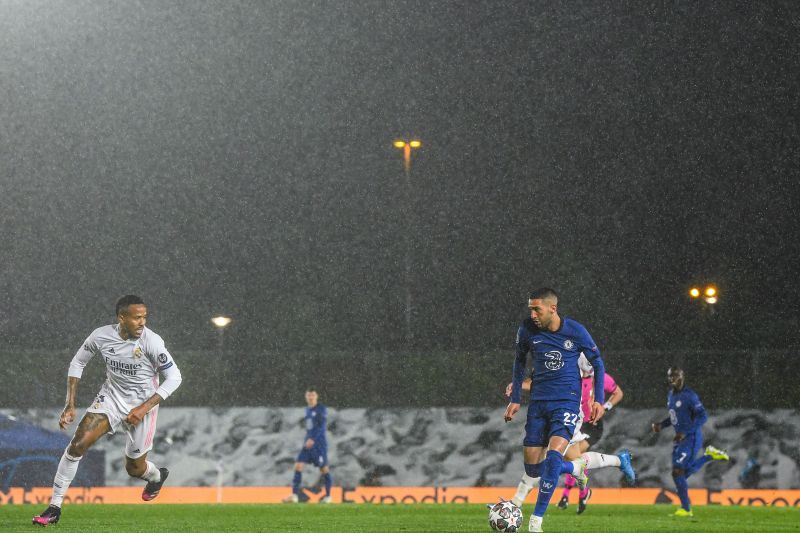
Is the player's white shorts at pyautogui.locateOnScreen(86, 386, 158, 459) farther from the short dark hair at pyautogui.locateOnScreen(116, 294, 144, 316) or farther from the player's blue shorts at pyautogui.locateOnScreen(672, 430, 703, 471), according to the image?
the player's blue shorts at pyautogui.locateOnScreen(672, 430, 703, 471)

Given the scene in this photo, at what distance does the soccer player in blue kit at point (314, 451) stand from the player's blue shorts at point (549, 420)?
37.1 feet

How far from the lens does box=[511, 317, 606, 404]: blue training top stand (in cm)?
1219

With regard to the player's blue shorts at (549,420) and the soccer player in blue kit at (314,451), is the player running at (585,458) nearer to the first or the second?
the player's blue shorts at (549,420)

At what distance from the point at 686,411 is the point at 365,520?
23.4 feet

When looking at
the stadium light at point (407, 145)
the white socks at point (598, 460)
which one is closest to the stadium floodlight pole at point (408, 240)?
the stadium light at point (407, 145)

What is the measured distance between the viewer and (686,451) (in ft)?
63.5

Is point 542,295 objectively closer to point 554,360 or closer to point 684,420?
point 554,360

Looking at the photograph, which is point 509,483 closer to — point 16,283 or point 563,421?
point 563,421

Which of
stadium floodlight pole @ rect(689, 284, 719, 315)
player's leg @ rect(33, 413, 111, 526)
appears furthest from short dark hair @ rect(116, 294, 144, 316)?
stadium floodlight pole @ rect(689, 284, 719, 315)

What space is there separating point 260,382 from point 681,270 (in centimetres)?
2564

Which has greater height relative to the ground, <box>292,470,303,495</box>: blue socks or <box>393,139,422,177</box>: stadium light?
<box>393,139,422,177</box>: stadium light

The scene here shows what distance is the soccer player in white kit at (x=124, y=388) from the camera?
41.4 feet

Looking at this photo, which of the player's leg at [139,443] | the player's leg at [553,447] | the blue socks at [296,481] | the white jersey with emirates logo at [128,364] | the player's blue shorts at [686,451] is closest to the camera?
the player's leg at [553,447]

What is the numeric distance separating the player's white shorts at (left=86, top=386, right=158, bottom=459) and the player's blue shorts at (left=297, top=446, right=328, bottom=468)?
34.1 feet
